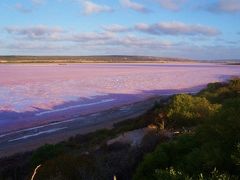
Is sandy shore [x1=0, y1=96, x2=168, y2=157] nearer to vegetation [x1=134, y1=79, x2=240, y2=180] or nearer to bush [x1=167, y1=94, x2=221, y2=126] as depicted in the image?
bush [x1=167, y1=94, x2=221, y2=126]

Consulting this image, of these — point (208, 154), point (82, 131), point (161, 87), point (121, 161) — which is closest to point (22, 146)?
point (82, 131)

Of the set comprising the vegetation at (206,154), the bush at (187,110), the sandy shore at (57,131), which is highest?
the vegetation at (206,154)

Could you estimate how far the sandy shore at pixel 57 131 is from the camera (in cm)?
1817

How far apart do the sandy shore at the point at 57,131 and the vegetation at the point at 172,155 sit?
11.3ft

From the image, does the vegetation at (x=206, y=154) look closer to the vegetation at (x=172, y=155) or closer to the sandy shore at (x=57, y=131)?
the vegetation at (x=172, y=155)

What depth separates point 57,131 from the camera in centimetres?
2155

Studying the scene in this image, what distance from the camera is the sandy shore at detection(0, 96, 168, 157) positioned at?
18.2m

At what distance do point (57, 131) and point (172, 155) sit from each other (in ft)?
53.4

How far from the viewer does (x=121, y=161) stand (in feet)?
27.3

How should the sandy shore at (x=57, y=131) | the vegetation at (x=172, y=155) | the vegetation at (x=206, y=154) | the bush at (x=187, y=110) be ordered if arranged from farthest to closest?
the sandy shore at (x=57, y=131) → the bush at (x=187, y=110) → the vegetation at (x=172, y=155) → the vegetation at (x=206, y=154)

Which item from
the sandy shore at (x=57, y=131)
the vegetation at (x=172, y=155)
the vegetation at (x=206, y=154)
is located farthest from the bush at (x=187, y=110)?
the vegetation at (x=206, y=154)

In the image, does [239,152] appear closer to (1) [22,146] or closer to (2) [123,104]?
(1) [22,146]

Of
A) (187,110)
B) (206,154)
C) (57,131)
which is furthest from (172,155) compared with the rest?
(57,131)

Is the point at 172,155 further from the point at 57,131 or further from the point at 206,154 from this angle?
the point at 57,131
